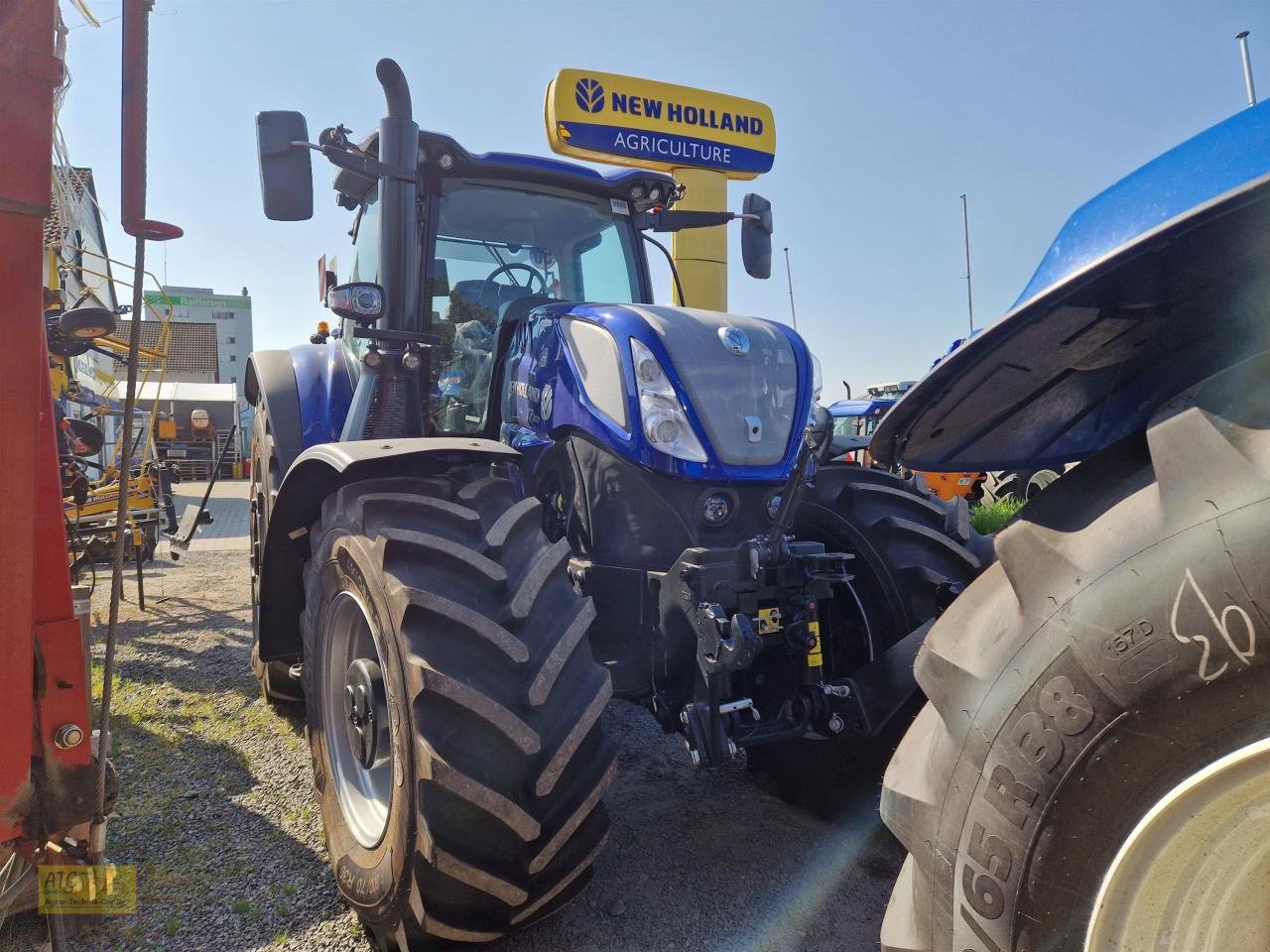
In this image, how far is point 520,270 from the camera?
11.7 feet

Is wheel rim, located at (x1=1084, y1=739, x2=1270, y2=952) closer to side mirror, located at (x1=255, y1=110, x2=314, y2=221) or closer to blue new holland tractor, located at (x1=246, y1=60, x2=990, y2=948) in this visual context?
blue new holland tractor, located at (x1=246, y1=60, x2=990, y2=948)

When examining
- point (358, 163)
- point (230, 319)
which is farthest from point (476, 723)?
point (230, 319)

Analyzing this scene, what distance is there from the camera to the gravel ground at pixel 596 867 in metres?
2.22

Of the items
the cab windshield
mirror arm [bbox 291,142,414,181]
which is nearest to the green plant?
the cab windshield

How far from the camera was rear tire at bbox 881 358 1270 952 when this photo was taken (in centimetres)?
98

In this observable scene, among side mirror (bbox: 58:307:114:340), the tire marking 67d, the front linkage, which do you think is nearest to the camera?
the tire marking 67d

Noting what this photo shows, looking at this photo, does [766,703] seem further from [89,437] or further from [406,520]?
[89,437]

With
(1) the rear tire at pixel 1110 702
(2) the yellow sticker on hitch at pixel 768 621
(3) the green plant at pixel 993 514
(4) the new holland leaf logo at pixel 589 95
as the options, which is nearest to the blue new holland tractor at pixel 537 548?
(2) the yellow sticker on hitch at pixel 768 621

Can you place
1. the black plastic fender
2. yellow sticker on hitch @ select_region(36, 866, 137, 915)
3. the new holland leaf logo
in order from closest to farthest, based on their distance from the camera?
yellow sticker on hitch @ select_region(36, 866, 137, 915) → the black plastic fender → the new holland leaf logo

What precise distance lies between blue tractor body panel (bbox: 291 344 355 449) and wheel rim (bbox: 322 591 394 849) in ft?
4.45

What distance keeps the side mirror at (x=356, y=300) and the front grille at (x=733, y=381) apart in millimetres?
938

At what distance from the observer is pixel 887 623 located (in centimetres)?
267

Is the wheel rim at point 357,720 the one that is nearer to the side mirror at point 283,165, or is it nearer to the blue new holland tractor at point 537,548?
the blue new holland tractor at point 537,548

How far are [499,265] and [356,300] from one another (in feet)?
2.72
